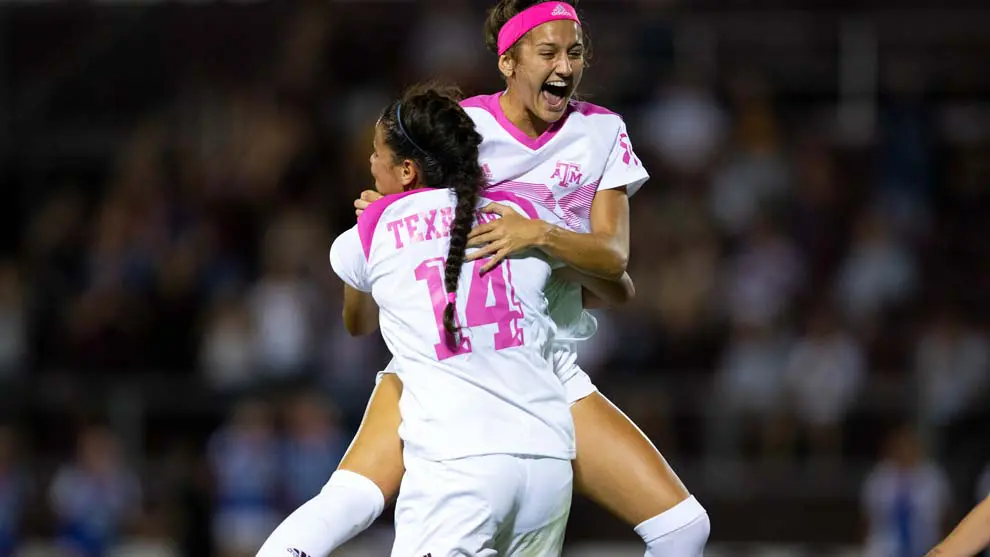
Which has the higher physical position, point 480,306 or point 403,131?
point 403,131

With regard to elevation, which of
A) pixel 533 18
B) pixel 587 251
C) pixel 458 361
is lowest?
pixel 458 361

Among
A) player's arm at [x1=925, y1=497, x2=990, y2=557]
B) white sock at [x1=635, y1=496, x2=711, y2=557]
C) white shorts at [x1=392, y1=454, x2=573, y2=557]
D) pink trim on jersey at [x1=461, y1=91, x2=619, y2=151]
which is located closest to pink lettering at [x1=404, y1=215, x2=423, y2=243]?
pink trim on jersey at [x1=461, y1=91, x2=619, y2=151]

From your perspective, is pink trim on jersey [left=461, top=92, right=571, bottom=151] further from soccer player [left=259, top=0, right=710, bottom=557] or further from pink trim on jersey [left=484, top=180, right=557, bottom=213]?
pink trim on jersey [left=484, top=180, right=557, bottom=213]

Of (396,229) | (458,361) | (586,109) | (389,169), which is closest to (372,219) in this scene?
→ (396,229)

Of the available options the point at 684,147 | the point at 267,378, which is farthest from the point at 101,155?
the point at 684,147

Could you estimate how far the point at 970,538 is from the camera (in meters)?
4.39

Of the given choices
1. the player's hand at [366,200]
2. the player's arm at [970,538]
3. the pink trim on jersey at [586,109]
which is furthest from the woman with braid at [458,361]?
the player's arm at [970,538]

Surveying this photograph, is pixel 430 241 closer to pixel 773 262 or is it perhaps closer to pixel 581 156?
pixel 581 156

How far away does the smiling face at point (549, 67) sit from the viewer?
4.77 meters

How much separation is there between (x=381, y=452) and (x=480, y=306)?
2.05 ft

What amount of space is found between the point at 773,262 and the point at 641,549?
2.24 metres

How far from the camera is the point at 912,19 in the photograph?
12633 mm

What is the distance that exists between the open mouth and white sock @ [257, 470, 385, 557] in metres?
1.22

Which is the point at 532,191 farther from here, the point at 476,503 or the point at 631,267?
the point at 631,267
